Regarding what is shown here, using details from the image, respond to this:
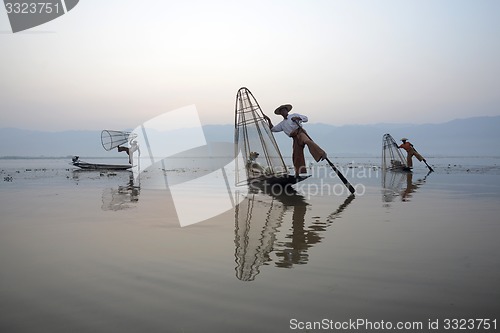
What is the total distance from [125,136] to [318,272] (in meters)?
34.0

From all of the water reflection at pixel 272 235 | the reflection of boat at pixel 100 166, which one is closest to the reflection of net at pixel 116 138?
the reflection of boat at pixel 100 166

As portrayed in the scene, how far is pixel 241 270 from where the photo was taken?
5336 millimetres

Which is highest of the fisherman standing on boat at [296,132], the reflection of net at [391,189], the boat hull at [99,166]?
the fisherman standing on boat at [296,132]

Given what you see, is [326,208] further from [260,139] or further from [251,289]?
[251,289]

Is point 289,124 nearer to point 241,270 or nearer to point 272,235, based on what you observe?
point 272,235

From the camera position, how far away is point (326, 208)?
11945 mm

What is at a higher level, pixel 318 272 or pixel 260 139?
pixel 260 139

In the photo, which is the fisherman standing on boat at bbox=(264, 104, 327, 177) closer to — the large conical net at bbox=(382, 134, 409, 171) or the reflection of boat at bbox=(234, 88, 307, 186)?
the reflection of boat at bbox=(234, 88, 307, 186)

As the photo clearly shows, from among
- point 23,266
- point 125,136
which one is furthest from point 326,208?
point 125,136

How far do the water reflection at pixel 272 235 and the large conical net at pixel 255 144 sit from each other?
4.37 metres

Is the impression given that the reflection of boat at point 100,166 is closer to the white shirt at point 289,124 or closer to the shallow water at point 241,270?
the white shirt at point 289,124

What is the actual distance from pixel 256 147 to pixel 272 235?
10383 millimetres

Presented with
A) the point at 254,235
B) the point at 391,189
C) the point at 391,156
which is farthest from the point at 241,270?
the point at 391,156

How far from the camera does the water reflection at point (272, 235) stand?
578 centimetres
